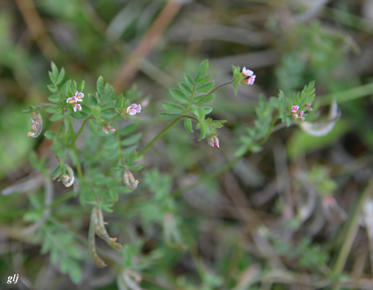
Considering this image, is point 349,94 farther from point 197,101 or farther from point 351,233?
point 197,101

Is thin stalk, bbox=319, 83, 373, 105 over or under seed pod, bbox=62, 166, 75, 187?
over

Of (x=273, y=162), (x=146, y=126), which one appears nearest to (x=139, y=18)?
(x=146, y=126)

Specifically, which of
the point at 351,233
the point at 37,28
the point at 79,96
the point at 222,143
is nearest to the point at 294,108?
the point at 79,96

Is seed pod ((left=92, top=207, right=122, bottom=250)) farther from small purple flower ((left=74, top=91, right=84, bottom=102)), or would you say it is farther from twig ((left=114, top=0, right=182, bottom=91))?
twig ((left=114, top=0, right=182, bottom=91))

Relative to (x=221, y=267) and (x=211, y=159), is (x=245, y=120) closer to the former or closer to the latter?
(x=211, y=159)

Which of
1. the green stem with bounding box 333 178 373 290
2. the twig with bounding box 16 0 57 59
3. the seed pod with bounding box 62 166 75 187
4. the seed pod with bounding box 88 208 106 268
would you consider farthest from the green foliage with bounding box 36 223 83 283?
the twig with bounding box 16 0 57 59

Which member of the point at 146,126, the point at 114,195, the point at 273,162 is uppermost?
the point at 146,126
